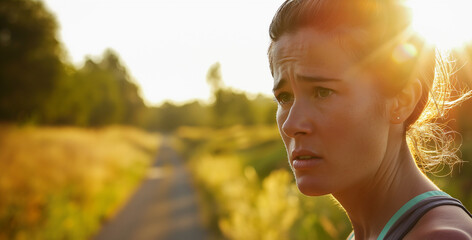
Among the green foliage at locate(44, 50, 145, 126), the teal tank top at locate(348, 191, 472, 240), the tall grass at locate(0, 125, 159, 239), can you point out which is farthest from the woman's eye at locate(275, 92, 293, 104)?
the green foliage at locate(44, 50, 145, 126)

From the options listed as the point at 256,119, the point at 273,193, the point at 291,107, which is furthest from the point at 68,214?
the point at 256,119

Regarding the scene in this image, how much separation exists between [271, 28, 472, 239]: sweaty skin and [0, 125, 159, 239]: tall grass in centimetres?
935

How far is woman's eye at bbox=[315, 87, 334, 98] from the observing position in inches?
42.3

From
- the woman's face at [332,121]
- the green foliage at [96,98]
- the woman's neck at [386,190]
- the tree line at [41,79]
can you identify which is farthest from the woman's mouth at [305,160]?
the green foliage at [96,98]

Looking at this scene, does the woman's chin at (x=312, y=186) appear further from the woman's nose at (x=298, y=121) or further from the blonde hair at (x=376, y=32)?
the blonde hair at (x=376, y=32)

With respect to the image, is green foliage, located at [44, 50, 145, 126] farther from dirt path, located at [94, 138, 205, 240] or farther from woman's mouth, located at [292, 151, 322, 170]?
woman's mouth, located at [292, 151, 322, 170]

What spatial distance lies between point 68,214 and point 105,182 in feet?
17.9

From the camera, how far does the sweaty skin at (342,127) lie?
1.06m

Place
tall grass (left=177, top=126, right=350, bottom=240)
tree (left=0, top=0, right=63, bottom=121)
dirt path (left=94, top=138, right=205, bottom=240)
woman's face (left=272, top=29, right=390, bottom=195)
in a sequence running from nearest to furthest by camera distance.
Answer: woman's face (left=272, top=29, right=390, bottom=195) < tall grass (left=177, top=126, right=350, bottom=240) < dirt path (left=94, top=138, right=205, bottom=240) < tree (left=0, top=0, right=63, bottom=121)

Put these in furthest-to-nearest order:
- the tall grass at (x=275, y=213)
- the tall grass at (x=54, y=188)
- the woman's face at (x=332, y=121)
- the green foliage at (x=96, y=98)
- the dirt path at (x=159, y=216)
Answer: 1. the green foliage at (x=96, y=98)
2. the dirt path at (x=159, y=216)
3. the tall grass at (x=54, y=188)
4. the tall grass at (x=275, y=213)
5. the woman's face at (x=332, y=121)

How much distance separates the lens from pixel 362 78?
1066 mm

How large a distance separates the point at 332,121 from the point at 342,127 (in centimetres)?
3

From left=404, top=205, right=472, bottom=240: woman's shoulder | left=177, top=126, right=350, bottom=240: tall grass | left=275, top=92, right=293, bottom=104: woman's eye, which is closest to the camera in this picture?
left=404, top=205, right=472, bottom=240: woman's shoulder

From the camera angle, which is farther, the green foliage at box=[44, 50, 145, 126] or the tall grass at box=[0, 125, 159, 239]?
the green foliage at box=[44, 50, 145, 126]
